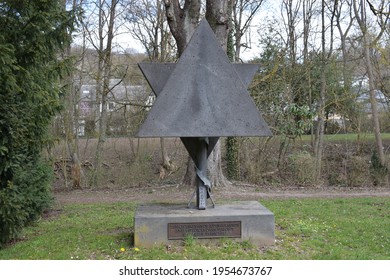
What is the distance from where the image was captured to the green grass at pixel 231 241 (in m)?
6.51

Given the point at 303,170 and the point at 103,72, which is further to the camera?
the point at 103,72

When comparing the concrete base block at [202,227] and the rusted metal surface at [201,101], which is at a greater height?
the rusted metal surface at [201,101]

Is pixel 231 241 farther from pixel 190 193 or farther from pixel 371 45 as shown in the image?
pixel 371 45

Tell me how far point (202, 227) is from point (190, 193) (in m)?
7.09

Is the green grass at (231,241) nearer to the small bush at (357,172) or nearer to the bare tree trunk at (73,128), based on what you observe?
the small bush at (357,172)

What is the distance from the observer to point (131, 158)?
76.0 feet

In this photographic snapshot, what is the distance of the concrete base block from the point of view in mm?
6711

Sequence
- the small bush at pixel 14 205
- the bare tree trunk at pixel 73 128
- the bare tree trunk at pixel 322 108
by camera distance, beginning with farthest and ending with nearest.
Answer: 1. the bare tree trunk at pixel 322 108
2. the bare tree trunk at pixel 73 128
3. the small bush at pixel 14 205

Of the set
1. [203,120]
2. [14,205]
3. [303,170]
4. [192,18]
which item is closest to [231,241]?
[203,120]

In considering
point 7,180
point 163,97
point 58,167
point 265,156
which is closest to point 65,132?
point 58,167

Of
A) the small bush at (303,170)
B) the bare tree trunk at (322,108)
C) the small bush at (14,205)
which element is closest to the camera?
the small bush at (14,205)

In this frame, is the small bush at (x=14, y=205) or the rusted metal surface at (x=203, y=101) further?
the small bush at (x=14, y=205)

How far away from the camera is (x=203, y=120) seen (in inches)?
265

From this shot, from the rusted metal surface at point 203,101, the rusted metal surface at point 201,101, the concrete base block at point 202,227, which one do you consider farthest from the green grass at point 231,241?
the rusted metal surface at point 203,101
